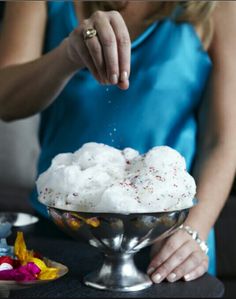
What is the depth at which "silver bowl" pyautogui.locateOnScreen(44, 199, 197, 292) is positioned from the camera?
77cm

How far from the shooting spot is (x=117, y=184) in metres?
0.78

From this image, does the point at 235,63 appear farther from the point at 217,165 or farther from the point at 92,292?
the point at 92,292

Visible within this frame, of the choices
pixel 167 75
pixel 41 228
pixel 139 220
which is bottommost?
pixel 41 228

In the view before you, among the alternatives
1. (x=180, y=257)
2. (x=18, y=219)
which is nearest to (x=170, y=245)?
(x=180, y=257)

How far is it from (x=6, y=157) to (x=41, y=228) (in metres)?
1.41

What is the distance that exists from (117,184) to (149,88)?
45 centimetres

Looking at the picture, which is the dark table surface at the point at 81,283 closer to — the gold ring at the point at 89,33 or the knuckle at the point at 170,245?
the knuckle at the point at 170,245

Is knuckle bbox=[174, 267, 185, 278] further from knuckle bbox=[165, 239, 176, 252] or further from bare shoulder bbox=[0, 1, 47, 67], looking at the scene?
bare shoulder bbox=[0, 1, 47, 67]

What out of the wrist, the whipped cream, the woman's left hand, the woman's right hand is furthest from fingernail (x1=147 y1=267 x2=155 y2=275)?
the wrist

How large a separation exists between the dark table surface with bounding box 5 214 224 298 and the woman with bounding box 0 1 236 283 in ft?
0.69

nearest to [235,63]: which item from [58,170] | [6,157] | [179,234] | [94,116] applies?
[94,116]

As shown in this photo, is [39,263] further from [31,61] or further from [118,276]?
[31,61]

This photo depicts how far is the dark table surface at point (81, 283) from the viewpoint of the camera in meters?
0.79

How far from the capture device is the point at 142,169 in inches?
31.9
